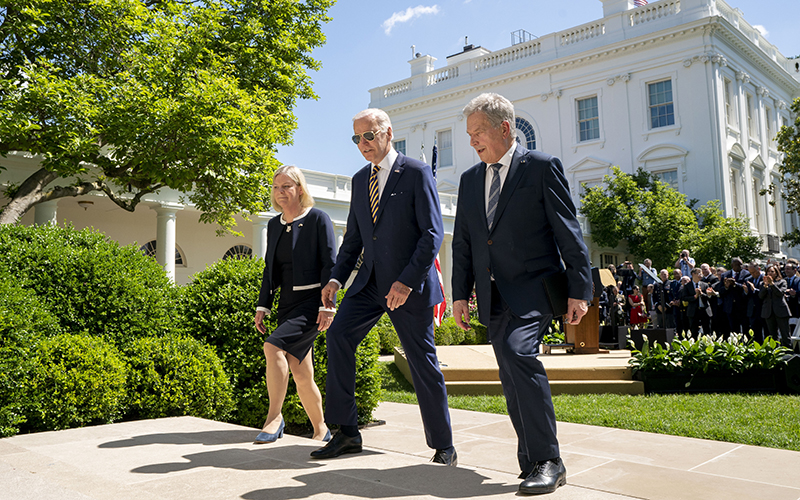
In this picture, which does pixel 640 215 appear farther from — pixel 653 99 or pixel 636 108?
pixel 653 99

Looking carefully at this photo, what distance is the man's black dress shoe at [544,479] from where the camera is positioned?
109 inches

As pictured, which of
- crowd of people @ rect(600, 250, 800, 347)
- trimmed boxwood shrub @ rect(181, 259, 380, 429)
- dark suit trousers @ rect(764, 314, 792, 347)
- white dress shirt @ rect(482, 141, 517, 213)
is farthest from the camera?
crowd of people @ rect(600, 250, 800, 347)

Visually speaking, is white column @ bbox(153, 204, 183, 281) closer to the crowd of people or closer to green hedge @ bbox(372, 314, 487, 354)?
green hedge @ bbox(372, 314, 487, 354)

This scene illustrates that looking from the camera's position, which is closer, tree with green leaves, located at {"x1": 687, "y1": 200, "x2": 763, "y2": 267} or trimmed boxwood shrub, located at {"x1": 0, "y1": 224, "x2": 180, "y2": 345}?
trimmed boxwood shrub, located at {"x1": 0, "y1": 224, "x2": 180, "y2": 345}

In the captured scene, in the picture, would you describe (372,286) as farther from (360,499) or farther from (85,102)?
(85,102)

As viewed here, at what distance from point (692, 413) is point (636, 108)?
106 feet

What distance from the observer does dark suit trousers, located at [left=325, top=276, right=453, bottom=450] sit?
3.63m

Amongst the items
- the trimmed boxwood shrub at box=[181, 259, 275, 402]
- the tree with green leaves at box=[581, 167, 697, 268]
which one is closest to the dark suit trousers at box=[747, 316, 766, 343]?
the trimmed boxwood shrub at box=[181, 259, 275, 402]

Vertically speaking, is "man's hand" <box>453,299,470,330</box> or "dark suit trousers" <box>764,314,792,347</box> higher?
"man's hand" <box>453,299,470,330</box>

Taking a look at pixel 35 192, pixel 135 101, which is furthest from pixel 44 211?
pixel 135 101

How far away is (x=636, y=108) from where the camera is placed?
115 feet

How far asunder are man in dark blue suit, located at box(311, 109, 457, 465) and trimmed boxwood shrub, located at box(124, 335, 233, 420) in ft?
6.65

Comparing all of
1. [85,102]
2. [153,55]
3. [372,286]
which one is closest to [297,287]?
[372,286]

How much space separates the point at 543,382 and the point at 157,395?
11.9ft
